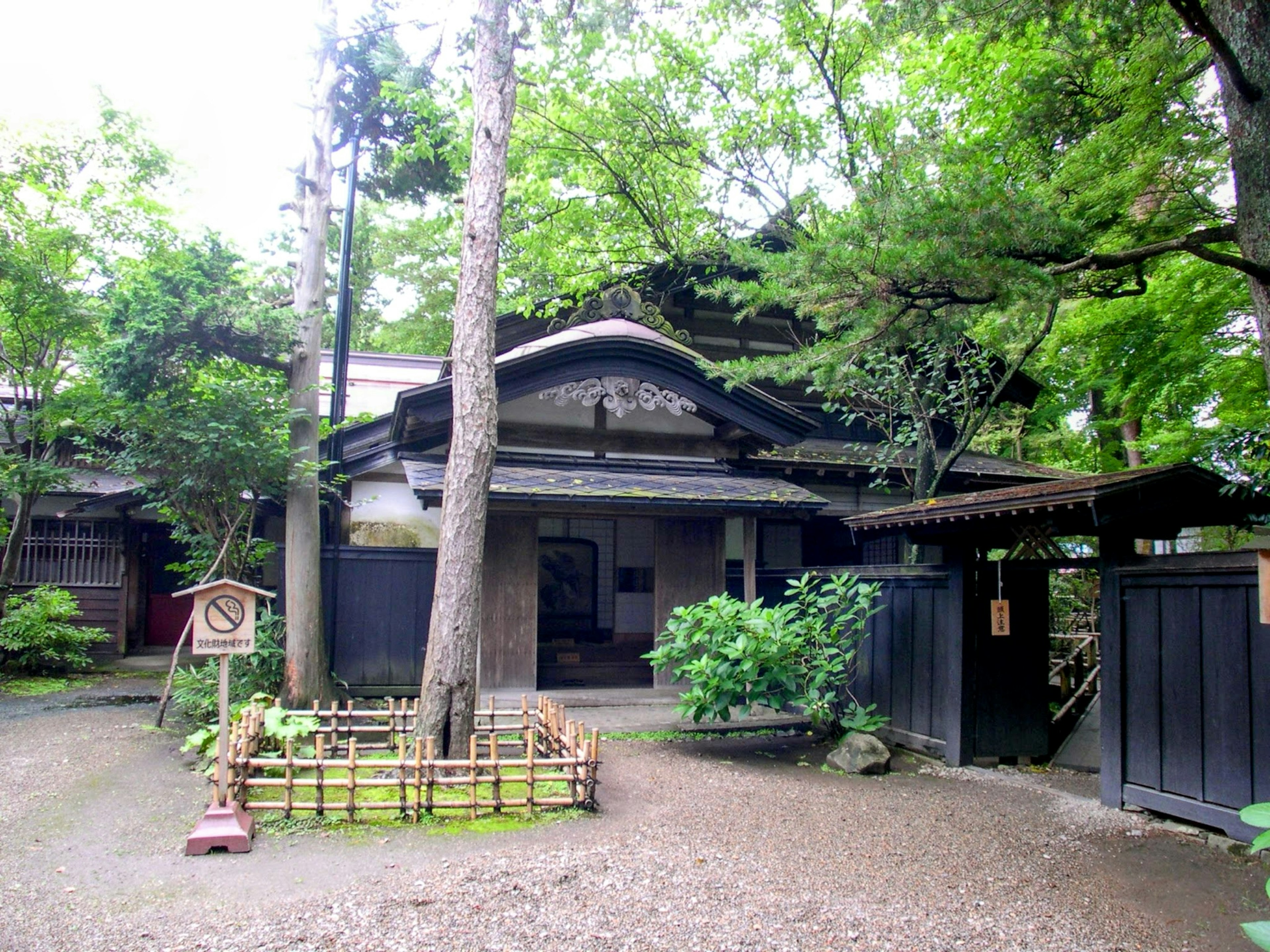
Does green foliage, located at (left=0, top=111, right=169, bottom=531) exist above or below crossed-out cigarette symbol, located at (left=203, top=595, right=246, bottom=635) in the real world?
above

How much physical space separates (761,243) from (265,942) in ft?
40.8

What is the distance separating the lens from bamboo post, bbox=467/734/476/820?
5773mm

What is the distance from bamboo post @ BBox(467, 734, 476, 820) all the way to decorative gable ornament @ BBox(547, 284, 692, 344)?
7.92 metres

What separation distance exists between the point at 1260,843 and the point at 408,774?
5705 millimetres

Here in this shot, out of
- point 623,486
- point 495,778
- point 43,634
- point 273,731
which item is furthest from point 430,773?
point 43,634

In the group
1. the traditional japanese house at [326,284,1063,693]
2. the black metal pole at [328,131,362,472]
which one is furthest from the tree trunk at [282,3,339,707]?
the traditional japanese house at [326,284,1063,693]

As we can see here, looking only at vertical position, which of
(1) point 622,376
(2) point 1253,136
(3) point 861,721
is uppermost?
(2) point 1253,136

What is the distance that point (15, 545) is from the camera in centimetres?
1241

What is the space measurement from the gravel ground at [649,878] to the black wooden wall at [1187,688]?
337 millimetres

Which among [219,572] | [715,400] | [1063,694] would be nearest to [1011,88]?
[715,400]

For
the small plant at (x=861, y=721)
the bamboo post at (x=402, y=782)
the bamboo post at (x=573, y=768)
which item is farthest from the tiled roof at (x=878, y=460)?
the bamboo post at (x=402, y=782)

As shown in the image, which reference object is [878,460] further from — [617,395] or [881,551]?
[617,395]

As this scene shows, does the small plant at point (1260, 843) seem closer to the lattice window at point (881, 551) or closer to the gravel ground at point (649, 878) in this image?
the gravel ground at point (649, 878)

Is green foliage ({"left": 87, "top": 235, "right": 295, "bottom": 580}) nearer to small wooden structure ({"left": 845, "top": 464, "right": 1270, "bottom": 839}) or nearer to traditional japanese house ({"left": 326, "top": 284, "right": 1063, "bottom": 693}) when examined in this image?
traditional japanese house ({"left": 326, "top": 284, "right": 1063, "bottom": 693})
